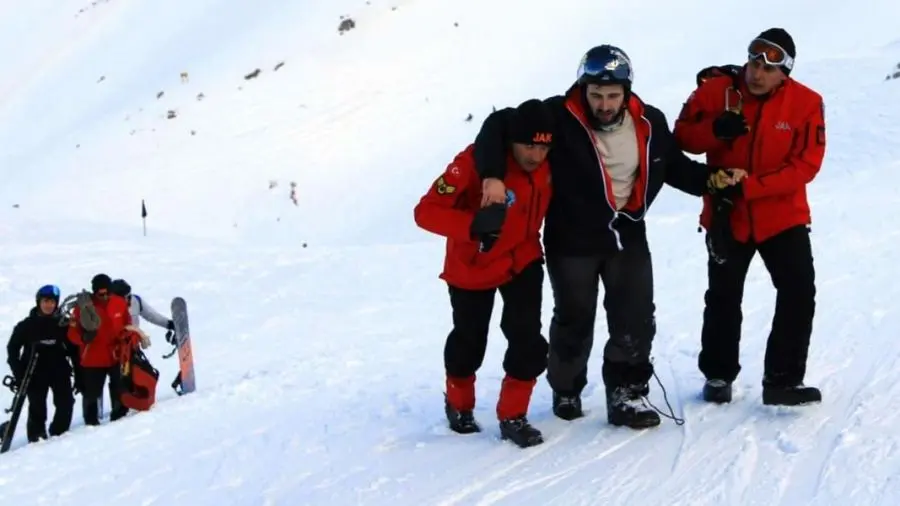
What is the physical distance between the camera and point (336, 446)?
210 inches

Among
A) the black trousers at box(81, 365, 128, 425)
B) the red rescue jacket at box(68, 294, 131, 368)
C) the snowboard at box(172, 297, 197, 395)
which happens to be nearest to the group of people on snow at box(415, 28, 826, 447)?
the red rescue jacket at box(68, 294, 131, 368)

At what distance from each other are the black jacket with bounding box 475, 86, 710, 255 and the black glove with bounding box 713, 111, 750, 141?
0.22 m

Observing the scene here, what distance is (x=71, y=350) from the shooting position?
28.3 ft

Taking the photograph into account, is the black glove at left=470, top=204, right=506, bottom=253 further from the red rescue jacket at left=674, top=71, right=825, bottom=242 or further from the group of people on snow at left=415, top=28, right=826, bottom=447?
the red rescue jacket at left=674, top=71, right=825, bottom=242

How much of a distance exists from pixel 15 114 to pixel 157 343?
86.8 feet

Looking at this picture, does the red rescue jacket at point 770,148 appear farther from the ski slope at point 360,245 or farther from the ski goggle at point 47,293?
the ski goggle at point 47,293

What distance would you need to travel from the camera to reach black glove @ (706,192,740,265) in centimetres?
455

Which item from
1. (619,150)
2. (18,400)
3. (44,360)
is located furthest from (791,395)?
(18,400)

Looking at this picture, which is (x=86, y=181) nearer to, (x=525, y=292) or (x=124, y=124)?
(x=124, y=124)

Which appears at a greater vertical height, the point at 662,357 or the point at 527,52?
the point at 527,52

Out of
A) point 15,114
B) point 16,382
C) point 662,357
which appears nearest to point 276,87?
point 15,114

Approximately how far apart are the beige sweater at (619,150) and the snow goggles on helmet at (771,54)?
0.64 meters

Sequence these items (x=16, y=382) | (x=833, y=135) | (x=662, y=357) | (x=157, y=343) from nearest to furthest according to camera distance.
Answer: (x=662, y=357) → (x=16, y=382) → (x=157, y=343) → (x=833, y=135)

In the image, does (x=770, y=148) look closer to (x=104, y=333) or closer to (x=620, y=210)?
(x=620, y=210)
